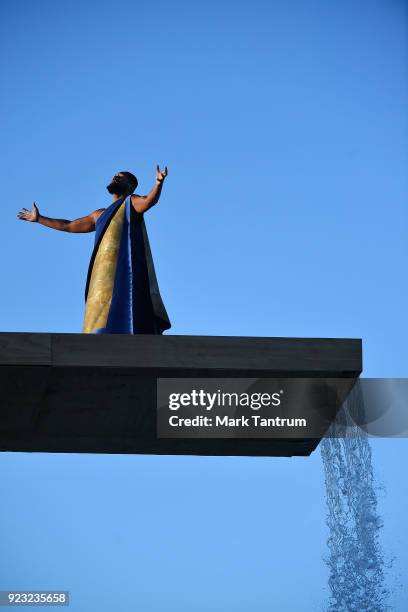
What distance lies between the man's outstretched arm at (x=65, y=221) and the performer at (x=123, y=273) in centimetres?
31

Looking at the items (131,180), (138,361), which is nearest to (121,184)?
(131,180)

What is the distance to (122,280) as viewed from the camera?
43.2ft

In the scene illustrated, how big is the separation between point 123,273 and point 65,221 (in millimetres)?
1534

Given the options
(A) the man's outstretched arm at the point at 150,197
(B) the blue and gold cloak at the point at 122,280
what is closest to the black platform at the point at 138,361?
(B) the blue and gold cloak at the point at 122,280

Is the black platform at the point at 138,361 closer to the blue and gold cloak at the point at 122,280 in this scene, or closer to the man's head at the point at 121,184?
the blue and gold cloak at the point at 122,280

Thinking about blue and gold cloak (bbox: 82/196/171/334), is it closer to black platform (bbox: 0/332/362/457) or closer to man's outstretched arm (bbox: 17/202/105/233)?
man's outstretched arm (bbox: 17/202/105/233)

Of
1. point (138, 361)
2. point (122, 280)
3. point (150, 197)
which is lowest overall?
point (138, 361)

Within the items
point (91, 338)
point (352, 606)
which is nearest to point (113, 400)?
point (91, 338)

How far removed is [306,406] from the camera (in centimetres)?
1162

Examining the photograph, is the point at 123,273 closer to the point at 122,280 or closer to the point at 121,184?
the point at 122,280

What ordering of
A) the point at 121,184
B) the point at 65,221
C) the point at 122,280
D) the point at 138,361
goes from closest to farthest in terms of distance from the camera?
1. the point at 138,361
2. the point at 122,280
3. the point at 121,184
4. the point at 65,221

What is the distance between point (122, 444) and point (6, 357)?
2.87 m

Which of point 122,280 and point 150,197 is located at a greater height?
point 150,197

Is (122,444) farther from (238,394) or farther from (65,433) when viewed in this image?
(238,394)
